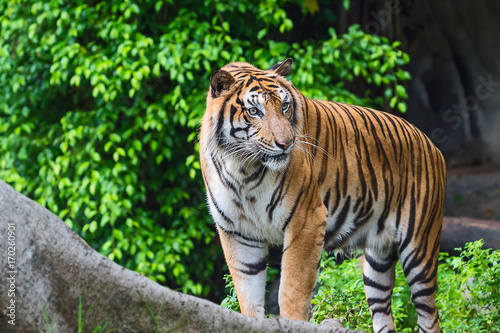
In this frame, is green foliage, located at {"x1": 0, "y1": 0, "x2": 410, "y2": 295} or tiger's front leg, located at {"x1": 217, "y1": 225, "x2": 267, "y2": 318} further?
green foliage, located at {"x1": 0, "y1": 0, "x2": 410, "y2": 295}

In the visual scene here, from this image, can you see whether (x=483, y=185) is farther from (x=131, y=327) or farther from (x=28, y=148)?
(x=131, y=327)

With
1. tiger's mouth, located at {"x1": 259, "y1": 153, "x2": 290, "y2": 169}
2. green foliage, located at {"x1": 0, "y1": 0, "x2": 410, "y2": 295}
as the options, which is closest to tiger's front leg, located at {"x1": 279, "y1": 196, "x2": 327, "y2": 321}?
tiger's mouth, located at {"x1": 259, "y1": 153, "x2": 290, "y2": 169}

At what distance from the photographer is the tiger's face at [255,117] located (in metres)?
3.05

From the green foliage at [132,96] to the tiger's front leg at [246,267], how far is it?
85.6 inches

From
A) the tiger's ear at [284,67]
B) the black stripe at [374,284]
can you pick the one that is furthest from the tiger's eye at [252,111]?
the black stripe at [374,284]

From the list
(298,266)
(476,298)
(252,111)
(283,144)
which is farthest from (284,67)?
(476,298)

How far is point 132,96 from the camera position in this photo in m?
5.91

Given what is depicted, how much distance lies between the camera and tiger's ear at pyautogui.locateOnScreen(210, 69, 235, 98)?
10.4 ft

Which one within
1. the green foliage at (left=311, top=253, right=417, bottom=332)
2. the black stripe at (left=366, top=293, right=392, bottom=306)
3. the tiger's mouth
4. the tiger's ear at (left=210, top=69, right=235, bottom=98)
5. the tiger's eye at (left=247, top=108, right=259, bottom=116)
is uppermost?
the tiger's ear at (left=210, top=69, right=235, bottom=98)

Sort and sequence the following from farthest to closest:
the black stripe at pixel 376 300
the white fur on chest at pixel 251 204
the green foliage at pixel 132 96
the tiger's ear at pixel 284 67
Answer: the green foliage at pixel 132 96
the black stripe at pixel 376 300
the tiger's ear at pixel 284 67
the white fur on chest at pixel 251 204

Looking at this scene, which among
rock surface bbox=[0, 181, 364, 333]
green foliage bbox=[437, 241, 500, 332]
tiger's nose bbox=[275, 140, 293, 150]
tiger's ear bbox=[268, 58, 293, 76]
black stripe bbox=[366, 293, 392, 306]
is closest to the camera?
rock surface bbox=[0, 181, 364, 333]

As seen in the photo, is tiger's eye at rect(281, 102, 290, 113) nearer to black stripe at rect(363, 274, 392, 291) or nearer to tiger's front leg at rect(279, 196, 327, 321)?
tiger's front leg at rect(279, 196, 327, 321)

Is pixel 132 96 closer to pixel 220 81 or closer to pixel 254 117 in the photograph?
pixel 220 81

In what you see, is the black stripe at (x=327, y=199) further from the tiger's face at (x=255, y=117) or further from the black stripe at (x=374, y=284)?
the black stripe at (x=374, y=284)
